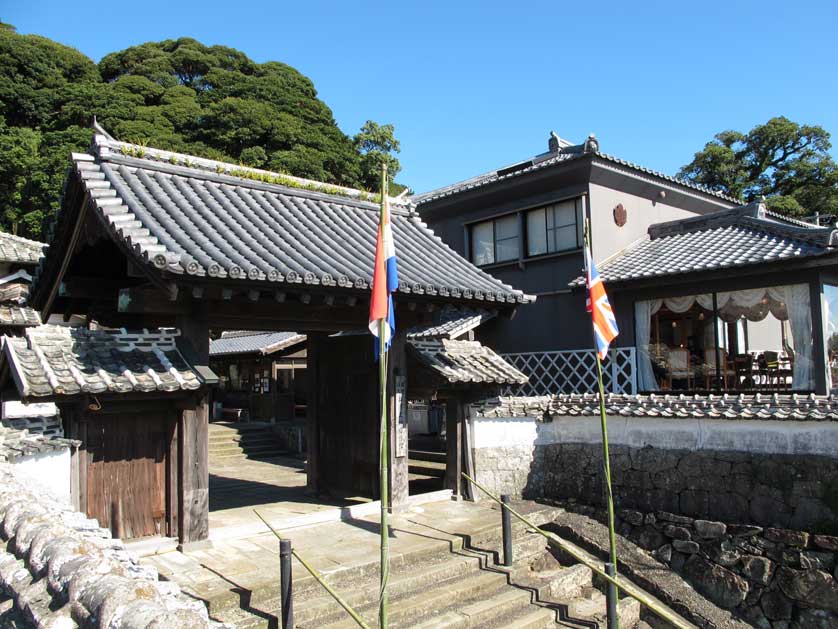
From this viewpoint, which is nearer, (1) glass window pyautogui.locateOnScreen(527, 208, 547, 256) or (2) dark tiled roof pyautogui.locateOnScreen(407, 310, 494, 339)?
(2) dark tiled roof pyautogui.locateOnScreen(407, 310, 494, 339)

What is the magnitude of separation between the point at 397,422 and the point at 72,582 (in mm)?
7084

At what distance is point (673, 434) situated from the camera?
10.6 metres

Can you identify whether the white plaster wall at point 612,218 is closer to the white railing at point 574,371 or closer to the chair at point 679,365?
the white railing at point 574,371

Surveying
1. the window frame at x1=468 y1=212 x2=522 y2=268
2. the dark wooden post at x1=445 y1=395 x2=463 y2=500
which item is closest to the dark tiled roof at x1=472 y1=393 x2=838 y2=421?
the dark wooden post at x1=445 y1=395 x2=463 y2=500

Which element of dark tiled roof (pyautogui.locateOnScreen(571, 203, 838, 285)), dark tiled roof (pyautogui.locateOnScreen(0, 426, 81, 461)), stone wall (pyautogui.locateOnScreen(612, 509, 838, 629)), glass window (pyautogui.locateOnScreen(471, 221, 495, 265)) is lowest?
stone wall (pyautogui.locateOnScreen(612, 509, 838, 629))

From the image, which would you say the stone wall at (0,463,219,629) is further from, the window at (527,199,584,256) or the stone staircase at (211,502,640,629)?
the window at (527,199,584,256)

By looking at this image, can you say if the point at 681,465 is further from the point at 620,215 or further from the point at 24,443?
the point at 620,215

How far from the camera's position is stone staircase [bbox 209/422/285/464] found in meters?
20.0

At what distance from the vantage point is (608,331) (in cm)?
876

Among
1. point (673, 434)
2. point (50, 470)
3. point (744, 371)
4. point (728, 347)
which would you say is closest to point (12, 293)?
point (50, 470)

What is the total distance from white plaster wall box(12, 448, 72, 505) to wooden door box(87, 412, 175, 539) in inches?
13.1

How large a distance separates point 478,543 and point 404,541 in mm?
1135

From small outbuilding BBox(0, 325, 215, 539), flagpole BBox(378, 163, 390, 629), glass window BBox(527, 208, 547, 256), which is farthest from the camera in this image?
glass window BBox(527, 208, 547, 256)

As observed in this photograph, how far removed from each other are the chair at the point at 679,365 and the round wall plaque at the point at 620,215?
413 cm
